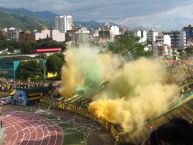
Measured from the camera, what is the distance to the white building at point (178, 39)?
141 metres

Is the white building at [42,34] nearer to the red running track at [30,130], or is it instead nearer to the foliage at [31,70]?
the foliage at [31,70]

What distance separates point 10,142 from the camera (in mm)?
23141

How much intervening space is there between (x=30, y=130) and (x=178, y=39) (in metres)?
128

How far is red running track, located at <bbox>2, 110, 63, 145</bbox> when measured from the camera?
22861 mm

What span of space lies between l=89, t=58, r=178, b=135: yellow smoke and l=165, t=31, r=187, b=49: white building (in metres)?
119

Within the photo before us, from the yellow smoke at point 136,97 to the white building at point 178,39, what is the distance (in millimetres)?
118750

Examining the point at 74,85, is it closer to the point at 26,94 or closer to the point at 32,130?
the point at 26,94

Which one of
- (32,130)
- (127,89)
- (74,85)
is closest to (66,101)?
(74,85)

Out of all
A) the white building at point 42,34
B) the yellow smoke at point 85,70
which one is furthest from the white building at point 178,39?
the yellow smoke at point 85,70

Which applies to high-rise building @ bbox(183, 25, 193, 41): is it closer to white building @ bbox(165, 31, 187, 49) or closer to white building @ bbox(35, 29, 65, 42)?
white building @ bbox(165, 31, 187, 49)

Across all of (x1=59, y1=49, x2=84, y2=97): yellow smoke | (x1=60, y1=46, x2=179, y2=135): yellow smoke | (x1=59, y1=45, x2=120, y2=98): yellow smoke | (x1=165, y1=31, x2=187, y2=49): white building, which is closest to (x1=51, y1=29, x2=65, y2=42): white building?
(x1=165, y1=31, x2=187, y2=49): white building

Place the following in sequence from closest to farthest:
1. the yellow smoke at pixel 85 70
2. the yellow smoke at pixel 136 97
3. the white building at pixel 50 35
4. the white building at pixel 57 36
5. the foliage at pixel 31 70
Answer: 1. the yellow smoke at pixel 136 97
2. the yellow smoke at pixel 85 70
3. the foliage at pixel 31 70
4. the white building at pixel 50 35
5. the white building at pixel 57 36

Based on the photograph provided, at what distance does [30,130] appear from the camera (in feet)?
84.4

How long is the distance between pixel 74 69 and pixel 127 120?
605 inches
